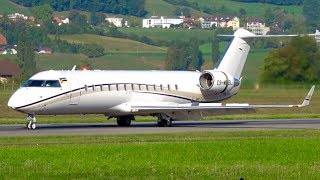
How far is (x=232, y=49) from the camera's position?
60.9 m

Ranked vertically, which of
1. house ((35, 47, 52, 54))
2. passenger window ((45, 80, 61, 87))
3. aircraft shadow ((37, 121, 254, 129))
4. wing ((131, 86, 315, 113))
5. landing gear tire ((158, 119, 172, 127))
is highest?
passenger window ((45, 80, 61, 87))

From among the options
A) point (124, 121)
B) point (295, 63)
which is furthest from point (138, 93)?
point (295, 63)

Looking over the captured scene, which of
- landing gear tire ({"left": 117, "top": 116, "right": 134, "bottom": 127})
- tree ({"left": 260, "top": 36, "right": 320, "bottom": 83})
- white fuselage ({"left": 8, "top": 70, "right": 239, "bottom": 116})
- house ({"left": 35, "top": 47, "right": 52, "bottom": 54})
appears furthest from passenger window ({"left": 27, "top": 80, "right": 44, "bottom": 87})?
house ({"left": 35, "top": 47, "right": 52, "bottom": 54})

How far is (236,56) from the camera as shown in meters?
60.8

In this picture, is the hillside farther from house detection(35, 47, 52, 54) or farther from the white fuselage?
the white fuselage

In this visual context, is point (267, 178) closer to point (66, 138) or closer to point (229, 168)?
point (229, 168)

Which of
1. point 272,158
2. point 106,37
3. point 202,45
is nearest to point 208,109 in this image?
point 272,158

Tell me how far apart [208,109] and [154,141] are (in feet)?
39.9

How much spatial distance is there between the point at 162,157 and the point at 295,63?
118 feet

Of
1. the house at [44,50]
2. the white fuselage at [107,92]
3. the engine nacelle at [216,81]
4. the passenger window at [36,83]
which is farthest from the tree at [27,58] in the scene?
the passenger window at [36,83]

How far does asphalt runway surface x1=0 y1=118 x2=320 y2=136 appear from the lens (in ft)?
162

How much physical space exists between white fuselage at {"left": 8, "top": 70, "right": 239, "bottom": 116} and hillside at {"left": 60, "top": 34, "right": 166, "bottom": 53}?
344ft

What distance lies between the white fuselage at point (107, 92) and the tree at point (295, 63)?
38.0 ft

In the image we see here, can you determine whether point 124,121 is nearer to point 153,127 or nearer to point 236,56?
point 153,127
